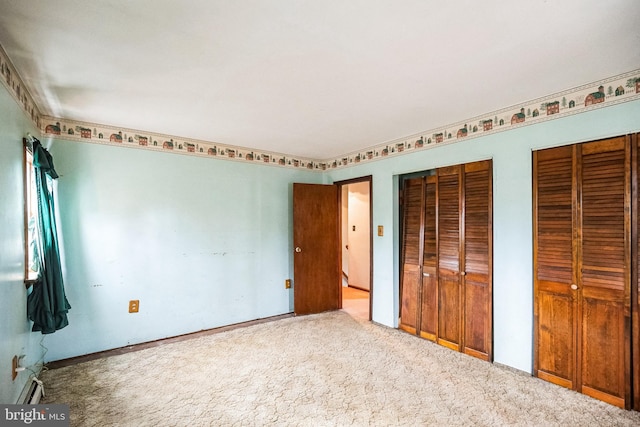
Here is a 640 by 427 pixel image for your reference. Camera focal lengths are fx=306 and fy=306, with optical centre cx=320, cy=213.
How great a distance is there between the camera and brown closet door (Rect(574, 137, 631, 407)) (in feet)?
7.01

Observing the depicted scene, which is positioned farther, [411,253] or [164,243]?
[411,253]

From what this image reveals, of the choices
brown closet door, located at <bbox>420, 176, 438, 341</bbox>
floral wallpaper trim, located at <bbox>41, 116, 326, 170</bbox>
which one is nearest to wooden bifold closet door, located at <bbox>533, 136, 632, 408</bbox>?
brown closet door, located at <bbox>420, 176, 438, 341</bbox>

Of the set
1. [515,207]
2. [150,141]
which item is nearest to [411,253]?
[515,207]

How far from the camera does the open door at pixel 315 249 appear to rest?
14.3ft

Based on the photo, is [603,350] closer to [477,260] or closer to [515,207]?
[477,260]

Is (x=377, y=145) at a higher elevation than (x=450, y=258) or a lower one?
higher

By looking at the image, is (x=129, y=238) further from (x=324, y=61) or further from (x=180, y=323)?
(x=324, y=61)

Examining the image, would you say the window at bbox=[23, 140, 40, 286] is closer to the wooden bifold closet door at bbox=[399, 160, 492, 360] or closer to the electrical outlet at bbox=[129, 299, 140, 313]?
the electrical outlet at bbox=[129, 299, 140, 313]

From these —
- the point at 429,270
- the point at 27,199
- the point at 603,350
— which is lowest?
the point at 603,350

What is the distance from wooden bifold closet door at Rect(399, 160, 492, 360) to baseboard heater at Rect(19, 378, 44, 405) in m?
3.40

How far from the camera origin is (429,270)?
135 inches

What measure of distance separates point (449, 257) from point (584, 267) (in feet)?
3.61

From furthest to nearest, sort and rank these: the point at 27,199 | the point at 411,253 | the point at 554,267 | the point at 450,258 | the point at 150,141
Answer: the point at 411,253 < the point at 150,141 < the point at 450,258 < the point at 554,267 < the point at 27,199

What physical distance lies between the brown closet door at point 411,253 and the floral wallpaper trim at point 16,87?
11.6ft
